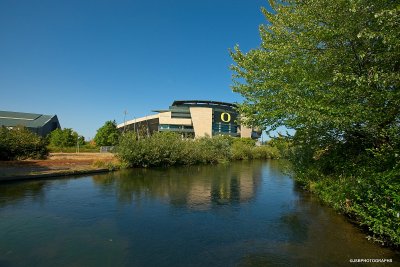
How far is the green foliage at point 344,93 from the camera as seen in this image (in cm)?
1002

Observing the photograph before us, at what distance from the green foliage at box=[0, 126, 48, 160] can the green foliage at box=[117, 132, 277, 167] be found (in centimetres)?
1132

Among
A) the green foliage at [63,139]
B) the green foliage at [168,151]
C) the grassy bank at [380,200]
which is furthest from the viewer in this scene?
the green foliage at [63,139]

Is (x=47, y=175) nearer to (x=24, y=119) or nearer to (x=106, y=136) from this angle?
(x=106, y=136)

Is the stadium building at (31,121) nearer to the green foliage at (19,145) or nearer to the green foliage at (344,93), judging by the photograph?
the green foliage at (19,145)

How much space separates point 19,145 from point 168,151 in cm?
2042

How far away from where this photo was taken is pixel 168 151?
148 feet

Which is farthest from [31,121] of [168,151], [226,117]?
[226,117]

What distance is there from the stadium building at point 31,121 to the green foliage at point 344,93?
9237 cm

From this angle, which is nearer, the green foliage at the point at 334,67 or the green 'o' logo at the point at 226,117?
the green foliage at the point at 334,67

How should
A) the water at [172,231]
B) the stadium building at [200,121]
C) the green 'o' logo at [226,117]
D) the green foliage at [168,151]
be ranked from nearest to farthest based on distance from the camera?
the water at [172,231] → the green foliage at [168,151] → the stadium building at [200,121] → the green 'o' logo at [226,117]

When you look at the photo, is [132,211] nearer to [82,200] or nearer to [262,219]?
[82,200]

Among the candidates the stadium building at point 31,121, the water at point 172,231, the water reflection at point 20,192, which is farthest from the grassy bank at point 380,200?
the stadium building at point 31,121

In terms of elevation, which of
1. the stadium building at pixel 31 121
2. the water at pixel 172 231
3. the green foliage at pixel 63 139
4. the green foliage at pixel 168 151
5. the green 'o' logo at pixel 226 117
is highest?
the green 'o' logo at pixel 226 117

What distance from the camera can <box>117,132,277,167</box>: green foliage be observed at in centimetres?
4103
